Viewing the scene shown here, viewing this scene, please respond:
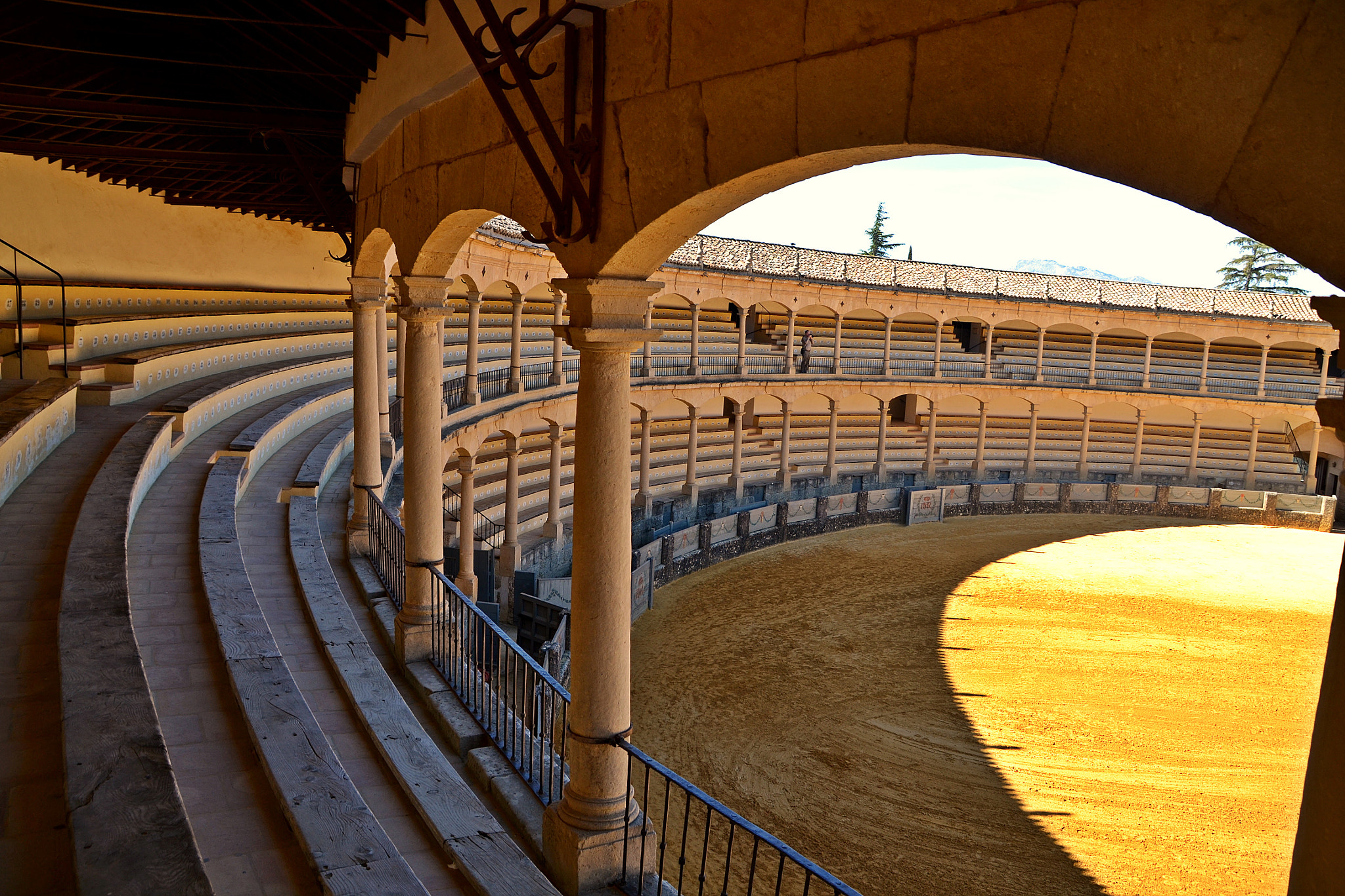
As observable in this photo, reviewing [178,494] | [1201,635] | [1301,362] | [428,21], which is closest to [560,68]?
[428,21]

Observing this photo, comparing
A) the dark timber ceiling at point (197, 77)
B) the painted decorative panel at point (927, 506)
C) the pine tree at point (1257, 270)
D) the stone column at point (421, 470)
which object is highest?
the pine tree at point (1257, 270)

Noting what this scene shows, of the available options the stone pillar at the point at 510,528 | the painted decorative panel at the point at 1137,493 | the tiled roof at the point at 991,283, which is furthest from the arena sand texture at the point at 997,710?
the tiled roof at the point at 991,283

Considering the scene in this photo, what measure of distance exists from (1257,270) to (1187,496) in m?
33.9

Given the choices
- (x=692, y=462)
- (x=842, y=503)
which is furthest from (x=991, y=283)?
(x=692, y=462)

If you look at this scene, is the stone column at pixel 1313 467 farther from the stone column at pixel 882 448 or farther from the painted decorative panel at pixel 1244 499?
the stone column at pixel 882 448

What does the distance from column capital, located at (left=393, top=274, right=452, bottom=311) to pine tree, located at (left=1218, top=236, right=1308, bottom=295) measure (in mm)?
56469

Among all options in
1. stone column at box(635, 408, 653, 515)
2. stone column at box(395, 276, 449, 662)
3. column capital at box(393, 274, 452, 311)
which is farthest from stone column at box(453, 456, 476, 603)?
stone column at box(635, 408, 653, 515)

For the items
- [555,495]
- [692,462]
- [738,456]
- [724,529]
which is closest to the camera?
[555,495]

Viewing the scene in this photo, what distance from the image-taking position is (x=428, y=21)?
5.62 meters

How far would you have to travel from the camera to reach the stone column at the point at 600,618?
14.5 ft

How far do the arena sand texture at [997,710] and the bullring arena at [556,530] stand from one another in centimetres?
8

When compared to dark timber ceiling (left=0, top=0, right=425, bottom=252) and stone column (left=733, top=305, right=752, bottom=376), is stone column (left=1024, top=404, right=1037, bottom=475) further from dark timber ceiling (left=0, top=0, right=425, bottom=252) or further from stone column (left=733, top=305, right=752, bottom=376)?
dark timber ceiling (left=0, top=0, right=425, bottom=252)

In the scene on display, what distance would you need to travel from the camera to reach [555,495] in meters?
17.7

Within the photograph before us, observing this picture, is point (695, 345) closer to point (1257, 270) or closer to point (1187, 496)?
point (1187, 496)
